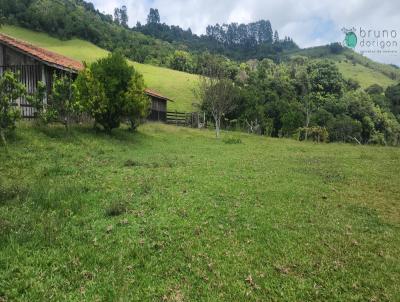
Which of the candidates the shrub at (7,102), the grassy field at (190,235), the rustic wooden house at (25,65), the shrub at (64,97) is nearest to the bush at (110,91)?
the rustic wooden house at (25,65)

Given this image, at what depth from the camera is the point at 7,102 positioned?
1483 cm

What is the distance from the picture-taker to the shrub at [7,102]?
48.2 feet

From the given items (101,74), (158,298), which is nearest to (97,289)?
(158,298)

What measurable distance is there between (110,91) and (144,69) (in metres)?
70.3

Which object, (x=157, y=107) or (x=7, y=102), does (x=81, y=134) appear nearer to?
(x=7, y=102)

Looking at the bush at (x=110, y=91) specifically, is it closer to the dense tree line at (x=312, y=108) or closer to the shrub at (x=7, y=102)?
the shrub at (x=7, y=102)

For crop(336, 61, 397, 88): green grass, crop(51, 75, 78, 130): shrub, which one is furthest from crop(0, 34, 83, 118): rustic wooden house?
crop(336, 61, 397, 88): green grass

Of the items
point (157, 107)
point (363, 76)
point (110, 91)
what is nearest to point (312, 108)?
point (157, 107)

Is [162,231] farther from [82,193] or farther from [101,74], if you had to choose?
[101,74]

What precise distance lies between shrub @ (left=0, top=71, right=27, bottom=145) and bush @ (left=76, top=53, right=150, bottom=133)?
6412mm

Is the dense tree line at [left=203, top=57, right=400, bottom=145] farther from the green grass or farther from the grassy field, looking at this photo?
the green grass

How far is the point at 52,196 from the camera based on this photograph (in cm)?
930

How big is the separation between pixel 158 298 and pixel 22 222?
4.36 meters

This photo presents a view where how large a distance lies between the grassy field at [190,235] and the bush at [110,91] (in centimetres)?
935
